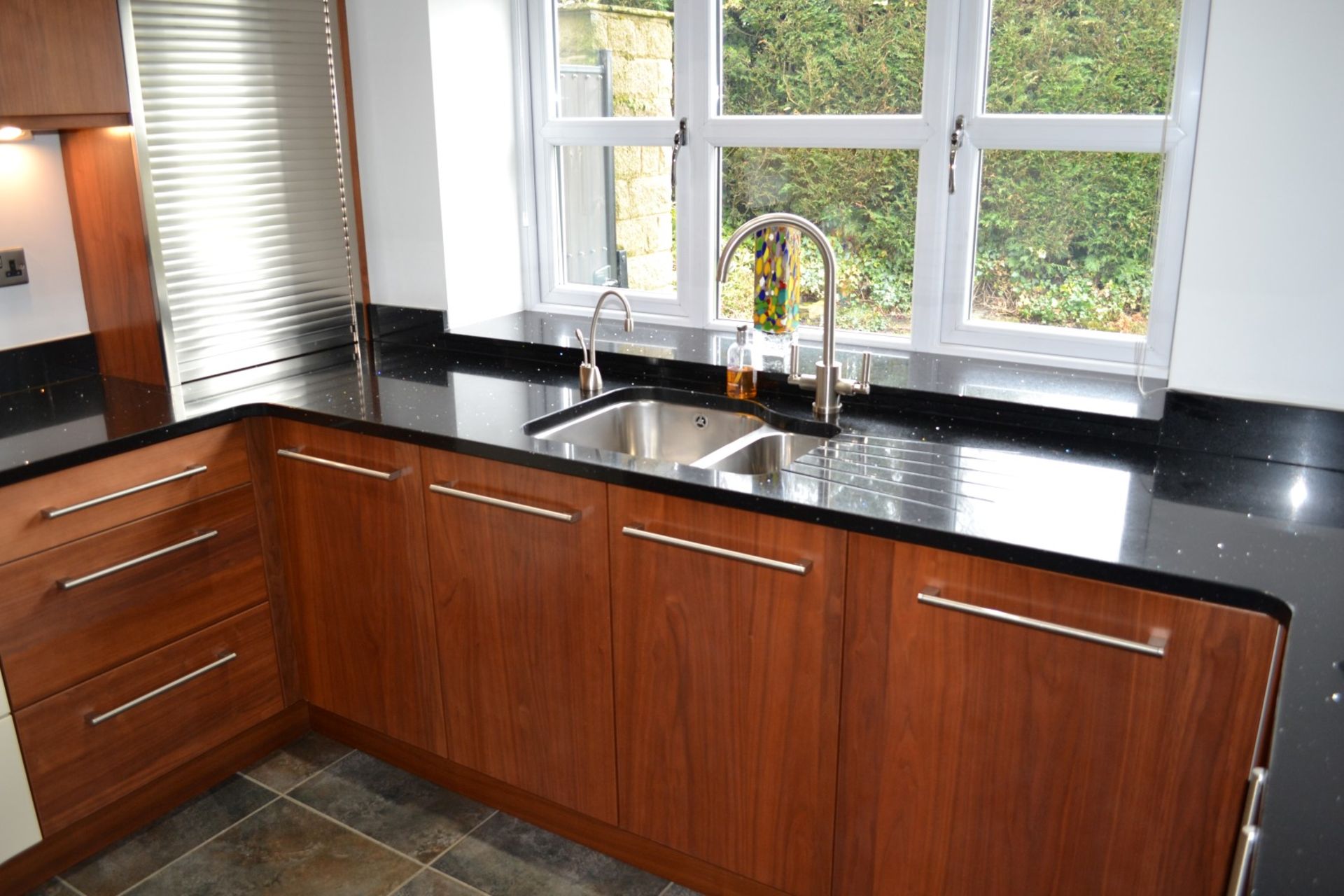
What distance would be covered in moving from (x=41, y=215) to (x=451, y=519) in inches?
50.5

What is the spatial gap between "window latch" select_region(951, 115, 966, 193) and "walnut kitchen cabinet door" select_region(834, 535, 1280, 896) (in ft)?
3.56

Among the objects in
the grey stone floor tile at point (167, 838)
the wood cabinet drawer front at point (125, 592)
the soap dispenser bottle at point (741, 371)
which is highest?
the soap dispenser bottle at point (741, 371)

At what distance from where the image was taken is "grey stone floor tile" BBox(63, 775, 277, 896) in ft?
7.29

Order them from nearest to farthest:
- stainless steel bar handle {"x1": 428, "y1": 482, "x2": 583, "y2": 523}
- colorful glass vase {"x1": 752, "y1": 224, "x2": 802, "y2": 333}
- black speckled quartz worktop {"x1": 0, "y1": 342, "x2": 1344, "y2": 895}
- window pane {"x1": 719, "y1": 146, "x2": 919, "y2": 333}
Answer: black speckled quartz worktop {"x1": 0, "y1": 342, "x2": 1344, "y2": 895} < stainless steel bar handle {"x1": 428, "y1": 482, "x2": 583, "y2": 523} < colorful glass vase {"x1": 752, "y1": 224, "x2": 802, "y2": 333} < window pane {"x1": 719, "y1": 146, "x2": 919, "y2": 333}

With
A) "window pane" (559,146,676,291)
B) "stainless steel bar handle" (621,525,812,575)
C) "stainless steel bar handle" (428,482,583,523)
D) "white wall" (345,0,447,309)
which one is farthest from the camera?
"window pane" (559,146,676,291)

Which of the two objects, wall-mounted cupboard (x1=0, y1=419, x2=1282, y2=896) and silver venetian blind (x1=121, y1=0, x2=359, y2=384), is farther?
silver venetian blind (x1=121, y1=0, x2=359, y2=384)

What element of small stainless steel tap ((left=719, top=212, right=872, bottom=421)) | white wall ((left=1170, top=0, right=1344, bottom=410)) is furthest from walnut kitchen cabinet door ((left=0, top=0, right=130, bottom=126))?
white wall ((left=1170, top=0, right=1344, bottom=410))

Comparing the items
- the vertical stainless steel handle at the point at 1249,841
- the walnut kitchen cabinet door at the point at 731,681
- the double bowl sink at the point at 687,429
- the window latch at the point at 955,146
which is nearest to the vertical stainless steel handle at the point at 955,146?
the window latch at the point at 955,146

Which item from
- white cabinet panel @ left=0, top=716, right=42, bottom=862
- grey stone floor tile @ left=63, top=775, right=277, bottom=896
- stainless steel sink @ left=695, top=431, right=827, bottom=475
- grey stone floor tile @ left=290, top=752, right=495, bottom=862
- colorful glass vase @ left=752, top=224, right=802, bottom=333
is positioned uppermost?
colorful glass vase @ left=752, top=224, right=802, bottom=333

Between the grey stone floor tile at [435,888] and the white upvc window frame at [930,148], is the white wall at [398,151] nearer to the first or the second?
the white upvc window frame at [930,148]

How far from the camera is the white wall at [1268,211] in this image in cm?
175

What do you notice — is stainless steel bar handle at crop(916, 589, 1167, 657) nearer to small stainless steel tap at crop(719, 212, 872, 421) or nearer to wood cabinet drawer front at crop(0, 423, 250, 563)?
small stainless steel tap at crop(719, 212, 872, 421)

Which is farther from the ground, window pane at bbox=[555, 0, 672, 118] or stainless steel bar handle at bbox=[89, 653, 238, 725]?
window pane at bbox=[555, 0, 672, 118]

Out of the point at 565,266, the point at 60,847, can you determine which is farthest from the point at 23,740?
the point at 565,266
